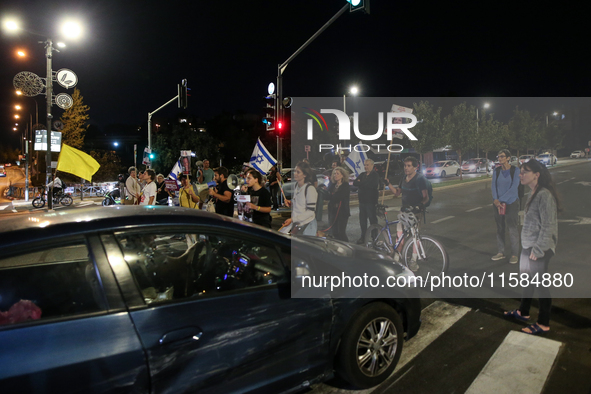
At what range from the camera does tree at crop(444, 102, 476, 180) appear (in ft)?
24.9

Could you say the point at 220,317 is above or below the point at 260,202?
below

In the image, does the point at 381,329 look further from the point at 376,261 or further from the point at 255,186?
the point at 255,186

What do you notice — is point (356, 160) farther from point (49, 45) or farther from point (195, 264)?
point (49, 45)

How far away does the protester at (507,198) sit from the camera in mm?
6777

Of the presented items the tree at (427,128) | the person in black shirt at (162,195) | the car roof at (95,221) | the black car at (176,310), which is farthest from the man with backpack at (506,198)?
the person in black shirt at (162,195)

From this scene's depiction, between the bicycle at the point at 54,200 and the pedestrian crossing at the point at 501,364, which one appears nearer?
the pedestrian crossing at the point at 501,364

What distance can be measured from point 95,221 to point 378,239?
546cm

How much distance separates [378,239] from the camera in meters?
7.03

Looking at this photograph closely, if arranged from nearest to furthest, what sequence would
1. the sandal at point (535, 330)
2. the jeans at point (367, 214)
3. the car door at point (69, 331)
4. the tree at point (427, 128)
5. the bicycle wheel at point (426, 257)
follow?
1. the car door at point (69, 331)
2. the sandal at point (535, 330)
3. the bicycle wheel at point (426, 257)
4. the tree at point (427, 128)
5. the jeans at point (367, 214)

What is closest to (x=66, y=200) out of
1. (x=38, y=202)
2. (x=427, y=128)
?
(x=38, y=202)

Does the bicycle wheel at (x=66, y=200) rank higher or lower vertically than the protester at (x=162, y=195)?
lower

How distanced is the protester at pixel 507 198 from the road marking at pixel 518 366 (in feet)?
10.6

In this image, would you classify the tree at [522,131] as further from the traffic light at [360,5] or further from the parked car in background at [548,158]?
the traffic light at [360,5]

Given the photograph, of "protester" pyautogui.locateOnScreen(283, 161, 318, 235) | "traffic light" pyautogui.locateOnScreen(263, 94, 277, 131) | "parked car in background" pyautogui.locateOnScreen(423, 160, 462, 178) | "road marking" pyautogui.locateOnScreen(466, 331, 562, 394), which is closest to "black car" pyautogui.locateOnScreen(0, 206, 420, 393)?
"road marking" pyautogui.locateOnScreen(466, 331, 562, 394)
